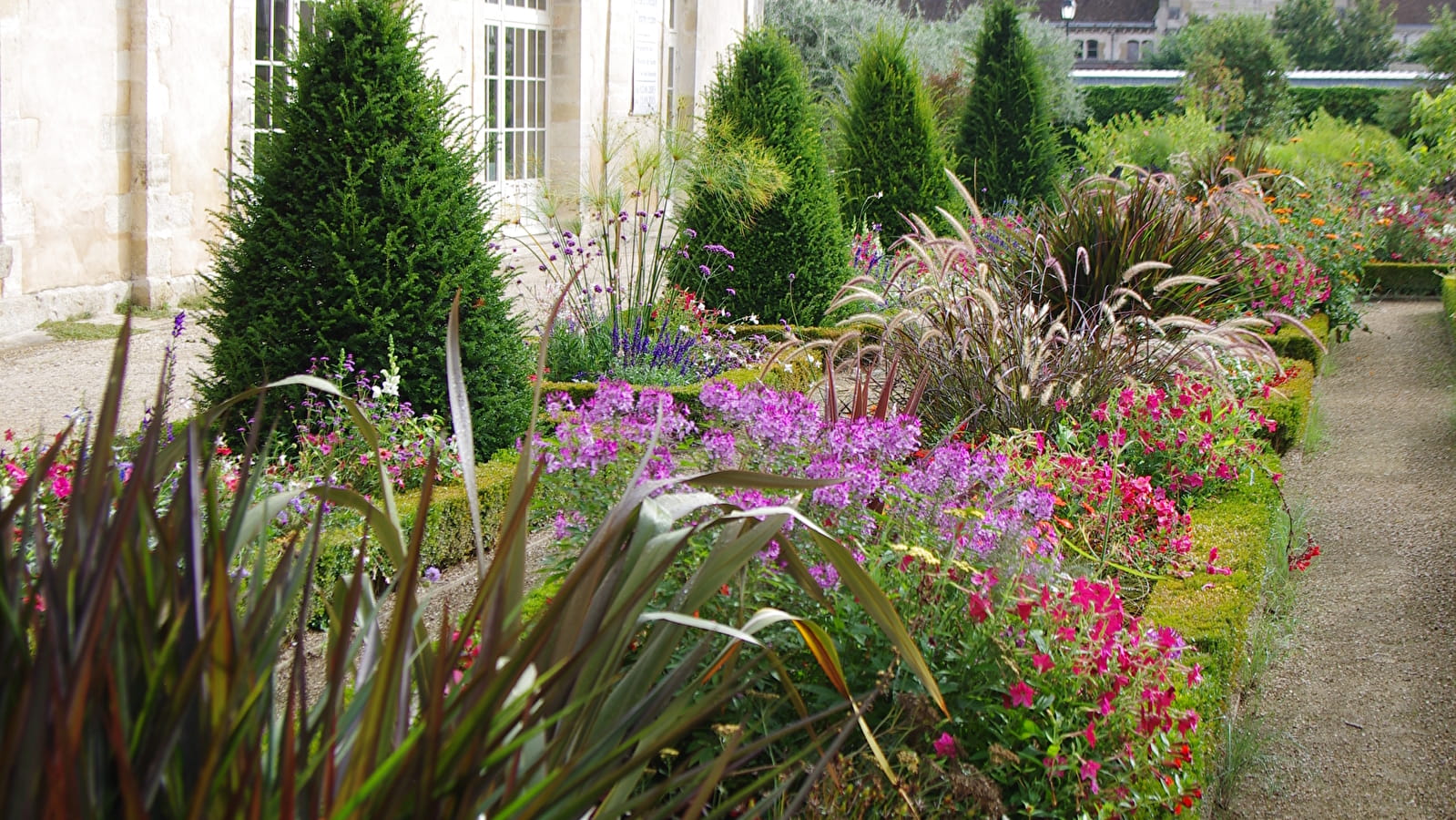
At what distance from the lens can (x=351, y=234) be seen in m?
4.45

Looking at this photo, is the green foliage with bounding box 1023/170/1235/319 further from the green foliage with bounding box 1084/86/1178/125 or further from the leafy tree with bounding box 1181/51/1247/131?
the green foliage with bounding box 1084/86/1178/125

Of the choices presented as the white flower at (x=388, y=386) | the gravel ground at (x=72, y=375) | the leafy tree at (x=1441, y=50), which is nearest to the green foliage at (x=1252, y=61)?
the leafy tree at (x=1441, y=50)

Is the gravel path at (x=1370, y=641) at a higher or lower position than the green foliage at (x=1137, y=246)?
lower

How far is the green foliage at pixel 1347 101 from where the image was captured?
78.1 feet

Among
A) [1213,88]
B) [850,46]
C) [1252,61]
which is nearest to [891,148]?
[850,46]

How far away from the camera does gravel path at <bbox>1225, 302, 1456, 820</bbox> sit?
305cm

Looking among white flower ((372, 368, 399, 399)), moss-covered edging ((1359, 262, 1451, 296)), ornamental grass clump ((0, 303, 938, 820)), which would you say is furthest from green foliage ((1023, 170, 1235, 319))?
moss-covered edging ((1359, 262, 1451, 296))

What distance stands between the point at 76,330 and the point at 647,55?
9.05 metres

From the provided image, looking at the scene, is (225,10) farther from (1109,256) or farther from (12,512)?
(12,512)

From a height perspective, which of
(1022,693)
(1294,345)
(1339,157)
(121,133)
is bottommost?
(1022,693)

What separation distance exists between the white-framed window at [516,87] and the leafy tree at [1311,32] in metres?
39.2

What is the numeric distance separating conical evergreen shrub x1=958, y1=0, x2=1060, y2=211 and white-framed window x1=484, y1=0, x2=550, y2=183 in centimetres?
433

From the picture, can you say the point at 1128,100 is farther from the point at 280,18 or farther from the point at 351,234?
the point at 351,234

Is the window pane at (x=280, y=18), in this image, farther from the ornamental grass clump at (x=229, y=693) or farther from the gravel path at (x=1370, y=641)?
the ornamental grass clump at (x=229, y=693)
